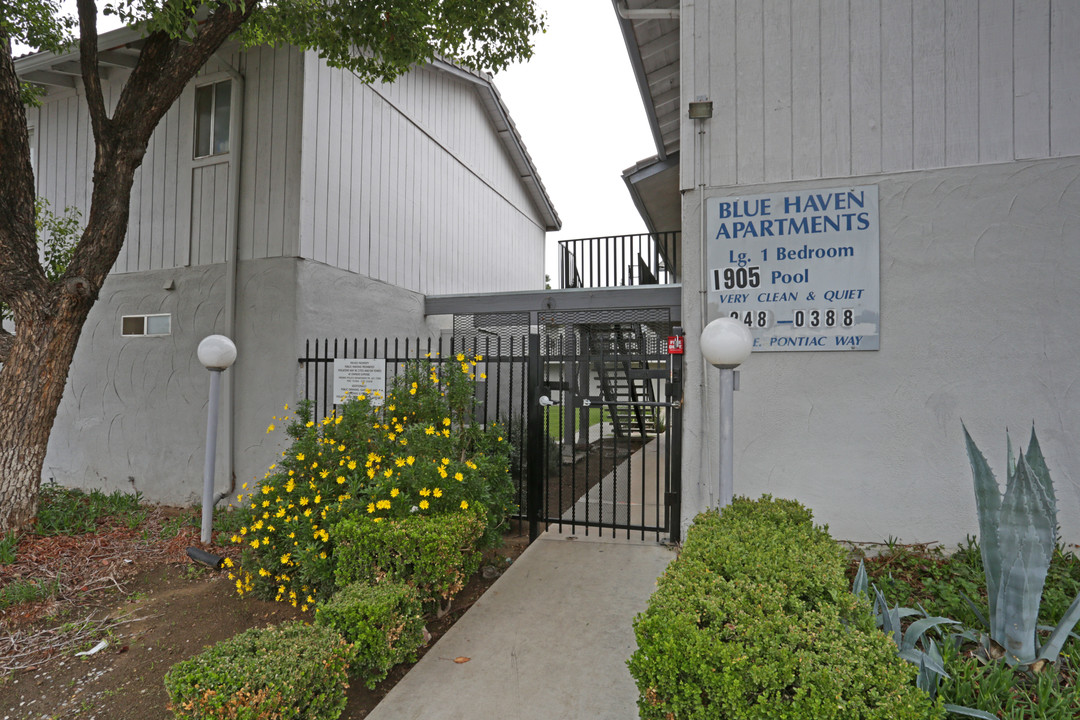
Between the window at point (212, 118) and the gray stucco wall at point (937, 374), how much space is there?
613 cm

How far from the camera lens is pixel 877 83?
4.35m

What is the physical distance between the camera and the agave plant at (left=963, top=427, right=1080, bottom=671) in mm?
2398

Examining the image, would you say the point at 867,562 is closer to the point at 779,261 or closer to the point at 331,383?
the point at 779,261

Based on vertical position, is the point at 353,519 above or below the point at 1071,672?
above

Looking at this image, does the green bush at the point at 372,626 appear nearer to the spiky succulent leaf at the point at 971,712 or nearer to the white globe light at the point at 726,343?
the white globe light at the point at 726,343

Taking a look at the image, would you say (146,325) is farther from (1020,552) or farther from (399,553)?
(1020,552)

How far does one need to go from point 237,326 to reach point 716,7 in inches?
227

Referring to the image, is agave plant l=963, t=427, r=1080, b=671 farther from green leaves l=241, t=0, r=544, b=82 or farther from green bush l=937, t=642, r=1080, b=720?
green leaves l=241, t=0, r=544, b=82

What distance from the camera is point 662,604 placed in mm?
2174

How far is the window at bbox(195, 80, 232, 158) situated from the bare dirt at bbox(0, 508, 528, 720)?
175 inches

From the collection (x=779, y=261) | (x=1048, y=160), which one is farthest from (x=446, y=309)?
(x=1048, y=160)

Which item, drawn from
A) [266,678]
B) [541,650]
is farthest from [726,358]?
[266,678]

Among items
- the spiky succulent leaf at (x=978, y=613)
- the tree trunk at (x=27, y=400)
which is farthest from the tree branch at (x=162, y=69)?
the spiky succulent leaf at (x=978, y=613)

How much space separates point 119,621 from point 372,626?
2194 mm
